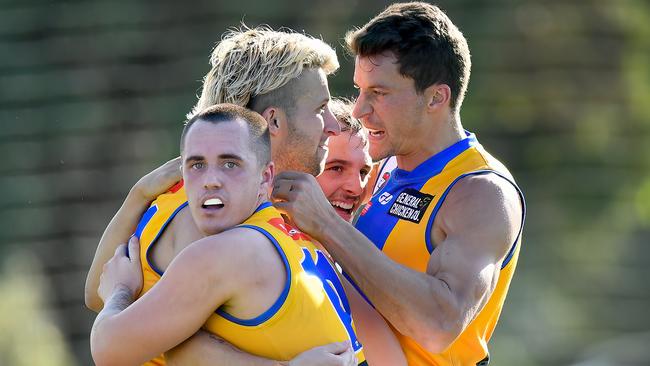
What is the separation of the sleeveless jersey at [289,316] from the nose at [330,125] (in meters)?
0.70

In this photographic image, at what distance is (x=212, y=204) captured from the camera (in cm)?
340

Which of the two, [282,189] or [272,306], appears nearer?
[272,306]

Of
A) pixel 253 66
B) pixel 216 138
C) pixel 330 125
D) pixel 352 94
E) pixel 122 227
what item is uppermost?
pixel 253 66

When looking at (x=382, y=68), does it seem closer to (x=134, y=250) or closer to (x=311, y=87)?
(x=311, y=87)

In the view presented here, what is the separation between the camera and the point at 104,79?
27.1ft

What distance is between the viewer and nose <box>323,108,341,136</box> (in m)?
4.11

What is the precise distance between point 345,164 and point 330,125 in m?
0.41

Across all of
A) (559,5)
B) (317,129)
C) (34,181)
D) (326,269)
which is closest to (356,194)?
(317,129)

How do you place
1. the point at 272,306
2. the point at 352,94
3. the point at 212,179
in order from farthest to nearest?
the point at 352,94 → the point at 212,179 → the point at 272,306

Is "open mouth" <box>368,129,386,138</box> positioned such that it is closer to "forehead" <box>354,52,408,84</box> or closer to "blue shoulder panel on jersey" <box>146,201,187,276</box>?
"forehead" <box>354,52,408,84</box>

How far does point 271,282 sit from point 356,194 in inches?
53.9

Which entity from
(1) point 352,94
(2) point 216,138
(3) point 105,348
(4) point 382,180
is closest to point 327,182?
(4) point 382,180

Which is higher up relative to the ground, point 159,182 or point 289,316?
point 159,182

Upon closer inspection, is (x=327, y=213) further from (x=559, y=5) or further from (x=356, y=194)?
(x=559, y=5)
